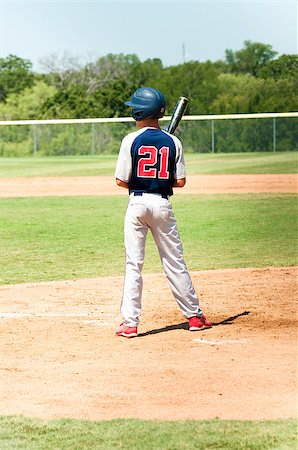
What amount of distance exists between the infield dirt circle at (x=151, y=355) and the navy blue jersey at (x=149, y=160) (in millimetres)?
1071

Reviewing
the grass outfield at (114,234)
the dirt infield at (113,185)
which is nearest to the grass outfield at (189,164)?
the dirt infield at (113,185)

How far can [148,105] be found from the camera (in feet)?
21.1

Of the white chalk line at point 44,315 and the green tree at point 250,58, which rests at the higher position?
the green tree at point 250,58

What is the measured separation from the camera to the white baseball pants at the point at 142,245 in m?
6.45

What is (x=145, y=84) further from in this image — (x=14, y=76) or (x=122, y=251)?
(x=122, y=251)

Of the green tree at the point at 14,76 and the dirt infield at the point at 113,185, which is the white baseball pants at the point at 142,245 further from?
the green tree at the point at 14,76

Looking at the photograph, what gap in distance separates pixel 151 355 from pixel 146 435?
67.2 inches

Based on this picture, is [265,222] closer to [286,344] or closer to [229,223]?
[229,223]

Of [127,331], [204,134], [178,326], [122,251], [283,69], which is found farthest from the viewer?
[283,69]

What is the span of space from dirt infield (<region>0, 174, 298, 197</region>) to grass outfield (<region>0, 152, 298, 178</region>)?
5.98 ft

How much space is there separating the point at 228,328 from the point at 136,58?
176 ft

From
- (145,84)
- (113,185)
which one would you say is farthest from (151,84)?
(113,185)

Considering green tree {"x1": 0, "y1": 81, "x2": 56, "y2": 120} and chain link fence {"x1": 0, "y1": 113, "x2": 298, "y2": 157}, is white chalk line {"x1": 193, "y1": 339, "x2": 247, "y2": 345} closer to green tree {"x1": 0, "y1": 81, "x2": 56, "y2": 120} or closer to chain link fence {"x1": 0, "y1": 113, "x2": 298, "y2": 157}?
chain link fence {"x1": 0, "y1": 113, "x2": 298, "y2": 157}

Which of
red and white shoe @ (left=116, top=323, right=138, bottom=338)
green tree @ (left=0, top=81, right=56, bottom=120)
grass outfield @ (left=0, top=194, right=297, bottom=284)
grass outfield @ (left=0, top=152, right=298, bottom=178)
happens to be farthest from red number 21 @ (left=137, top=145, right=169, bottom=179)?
green tree @ (left=0, top=81, right=56, bottom=120)
